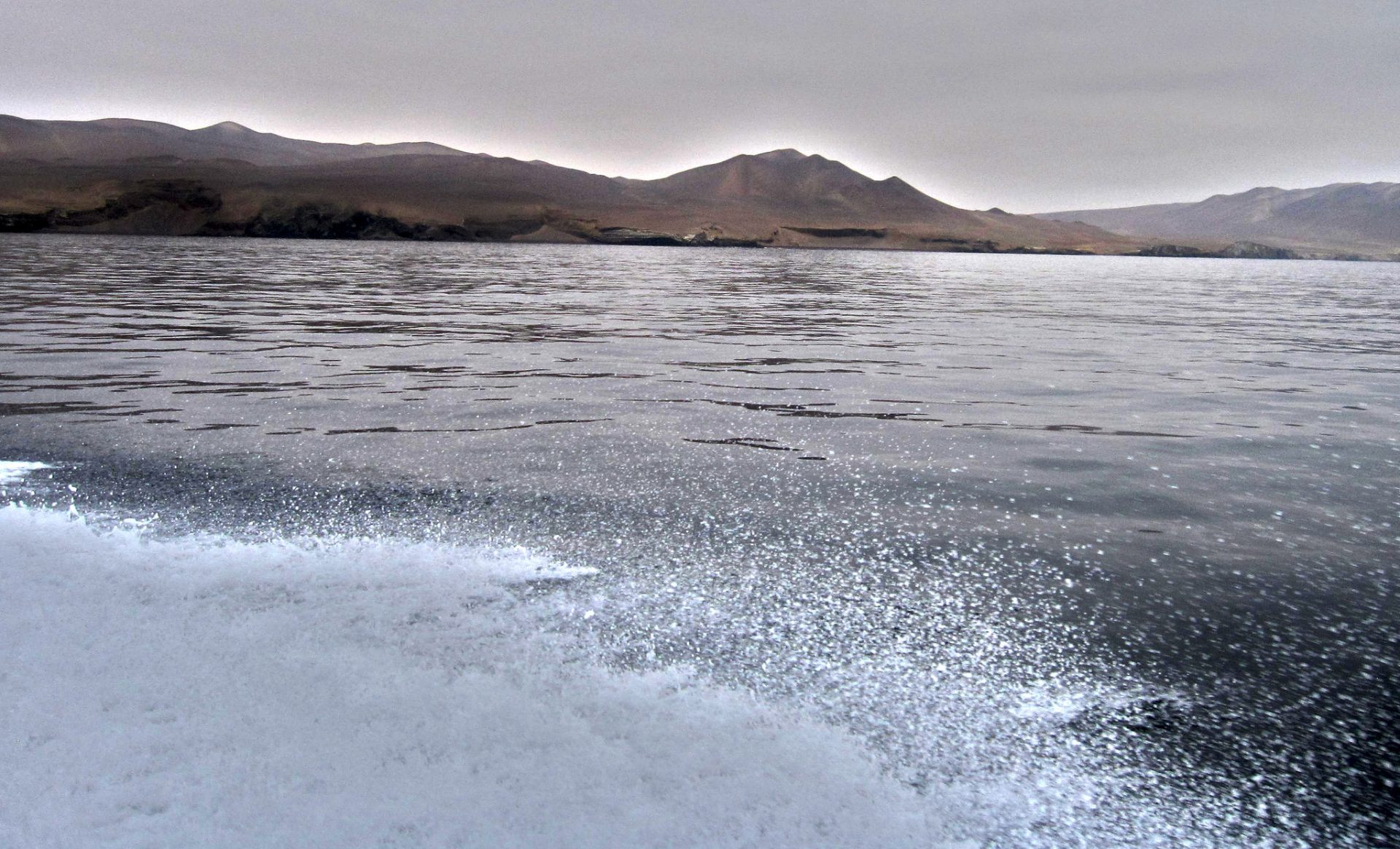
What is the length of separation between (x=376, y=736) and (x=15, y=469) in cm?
479

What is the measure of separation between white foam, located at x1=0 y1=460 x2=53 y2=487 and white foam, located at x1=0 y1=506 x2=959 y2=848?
6.84 ft

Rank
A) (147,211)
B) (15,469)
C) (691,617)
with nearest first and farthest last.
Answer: (691,617) → (15,469) → (147,211)

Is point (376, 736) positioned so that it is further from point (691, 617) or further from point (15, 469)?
point (15, 469)

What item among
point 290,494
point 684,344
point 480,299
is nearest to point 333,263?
point 480,299

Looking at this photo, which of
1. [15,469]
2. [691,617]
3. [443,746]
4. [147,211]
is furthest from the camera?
[147,211]

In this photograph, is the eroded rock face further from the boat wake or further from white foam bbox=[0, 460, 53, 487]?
the boat wake

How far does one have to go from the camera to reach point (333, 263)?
43250mm

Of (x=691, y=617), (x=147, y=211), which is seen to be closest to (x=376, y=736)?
(x=691, y=617)

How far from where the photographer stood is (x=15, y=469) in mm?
5730

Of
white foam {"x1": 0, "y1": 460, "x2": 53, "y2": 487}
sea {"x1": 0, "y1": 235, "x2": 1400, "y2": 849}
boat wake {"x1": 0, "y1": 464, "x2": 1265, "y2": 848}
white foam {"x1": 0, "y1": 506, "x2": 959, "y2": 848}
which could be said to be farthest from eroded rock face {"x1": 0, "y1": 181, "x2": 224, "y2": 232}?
boat wake {"x1": 0, "y1": 464, "x2": 1265, "y2": 848}

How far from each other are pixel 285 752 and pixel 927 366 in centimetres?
1021

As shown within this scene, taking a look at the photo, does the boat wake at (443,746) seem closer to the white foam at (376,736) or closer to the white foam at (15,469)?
A: the white foam at (376,736)

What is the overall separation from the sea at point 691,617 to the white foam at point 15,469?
28 millimetres

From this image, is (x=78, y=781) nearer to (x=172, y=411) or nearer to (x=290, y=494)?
(x=290, y=494)
